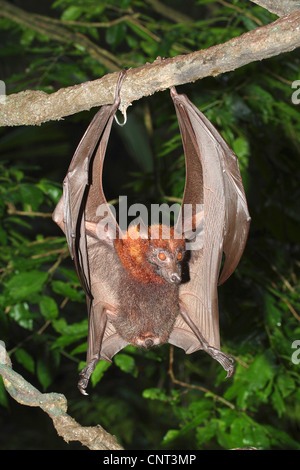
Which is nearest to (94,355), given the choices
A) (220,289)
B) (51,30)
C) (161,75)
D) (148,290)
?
(148,290)

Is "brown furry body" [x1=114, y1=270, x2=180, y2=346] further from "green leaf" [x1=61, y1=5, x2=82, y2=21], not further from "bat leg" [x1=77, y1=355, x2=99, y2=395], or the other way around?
"green leaf" [x1=61, y1=5, x2=82, y2=21]

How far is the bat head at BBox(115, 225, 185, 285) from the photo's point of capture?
3.10m

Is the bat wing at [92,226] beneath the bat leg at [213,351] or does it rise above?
above

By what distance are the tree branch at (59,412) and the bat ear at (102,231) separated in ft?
4.14

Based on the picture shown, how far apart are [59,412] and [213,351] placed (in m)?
1.52

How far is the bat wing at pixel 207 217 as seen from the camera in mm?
2990

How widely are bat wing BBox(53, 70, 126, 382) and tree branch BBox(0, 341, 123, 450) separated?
0.84 metres

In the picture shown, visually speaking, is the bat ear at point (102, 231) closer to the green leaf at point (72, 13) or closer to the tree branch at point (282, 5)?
the tree branch at point (282, 5)

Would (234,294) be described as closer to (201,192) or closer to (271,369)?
(271,369)

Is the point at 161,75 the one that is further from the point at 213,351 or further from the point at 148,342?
the point at 213,351

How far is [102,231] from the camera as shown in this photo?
11.5 feet

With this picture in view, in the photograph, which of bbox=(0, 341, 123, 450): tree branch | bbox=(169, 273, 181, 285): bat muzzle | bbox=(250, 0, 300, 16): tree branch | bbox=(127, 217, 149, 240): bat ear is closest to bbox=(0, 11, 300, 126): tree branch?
bbox=(250, 0, 300, 16): tree branch

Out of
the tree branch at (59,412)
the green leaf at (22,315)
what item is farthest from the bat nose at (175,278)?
the green leaf at (22,315)

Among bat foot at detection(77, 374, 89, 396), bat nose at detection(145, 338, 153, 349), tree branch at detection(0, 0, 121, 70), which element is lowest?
bat foot at detection(77, 374, 89, 396)
